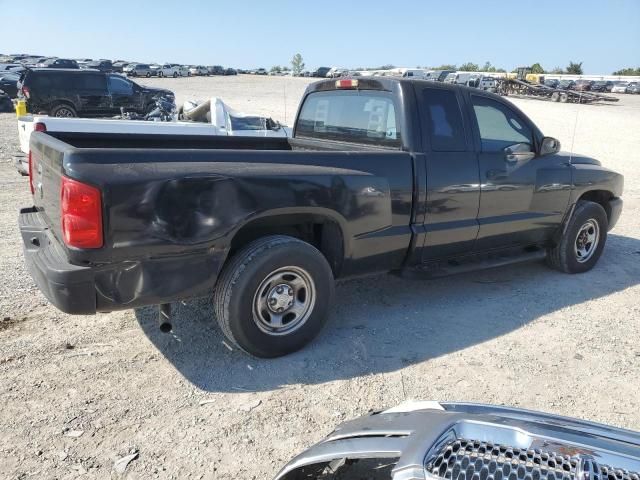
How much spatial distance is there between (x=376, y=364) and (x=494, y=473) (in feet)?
7.80

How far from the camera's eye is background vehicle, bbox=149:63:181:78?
59741 millimetres

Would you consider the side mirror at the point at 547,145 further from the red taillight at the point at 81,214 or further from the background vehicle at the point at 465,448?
the red taillight at the point at 81,214

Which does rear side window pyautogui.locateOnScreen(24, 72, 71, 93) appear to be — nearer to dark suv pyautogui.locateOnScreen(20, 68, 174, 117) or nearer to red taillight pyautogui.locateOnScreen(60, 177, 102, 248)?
dark suv pyautogui.locateOnScreen(20, 68, 174, 117)

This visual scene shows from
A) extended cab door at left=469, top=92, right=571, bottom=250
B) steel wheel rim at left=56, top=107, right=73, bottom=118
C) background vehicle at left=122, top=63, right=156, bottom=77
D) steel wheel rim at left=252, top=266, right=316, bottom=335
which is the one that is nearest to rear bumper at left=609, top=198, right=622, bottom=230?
extended cab door at left=469, top=92, right=571, bottom=250

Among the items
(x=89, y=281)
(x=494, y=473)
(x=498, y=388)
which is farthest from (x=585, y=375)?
(x=89, y=281)

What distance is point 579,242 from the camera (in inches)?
230

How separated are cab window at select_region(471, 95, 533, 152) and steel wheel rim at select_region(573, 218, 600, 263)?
4.41 ft

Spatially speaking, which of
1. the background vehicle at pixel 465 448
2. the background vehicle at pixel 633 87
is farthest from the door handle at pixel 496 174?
the background vehicle at pixel 633 87

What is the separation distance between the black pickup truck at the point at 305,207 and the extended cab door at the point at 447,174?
0.01 metres

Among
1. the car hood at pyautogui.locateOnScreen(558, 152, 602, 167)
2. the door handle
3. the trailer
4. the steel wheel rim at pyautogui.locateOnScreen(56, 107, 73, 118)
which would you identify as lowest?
the steel wheel rim at pyautogui.locateOnScreen(56, 107, 73, 118)

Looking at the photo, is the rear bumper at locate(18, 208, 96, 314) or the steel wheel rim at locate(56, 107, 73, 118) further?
the steel wheel rim at locate(56, 107, 73, 118)

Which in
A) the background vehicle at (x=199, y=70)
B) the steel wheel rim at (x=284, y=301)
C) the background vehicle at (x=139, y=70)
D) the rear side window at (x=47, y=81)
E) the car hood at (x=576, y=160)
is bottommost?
the steel wheel rim at (x=284, y=301)

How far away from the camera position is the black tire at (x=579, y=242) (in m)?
5.56

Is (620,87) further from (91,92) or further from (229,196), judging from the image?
(229,196)
